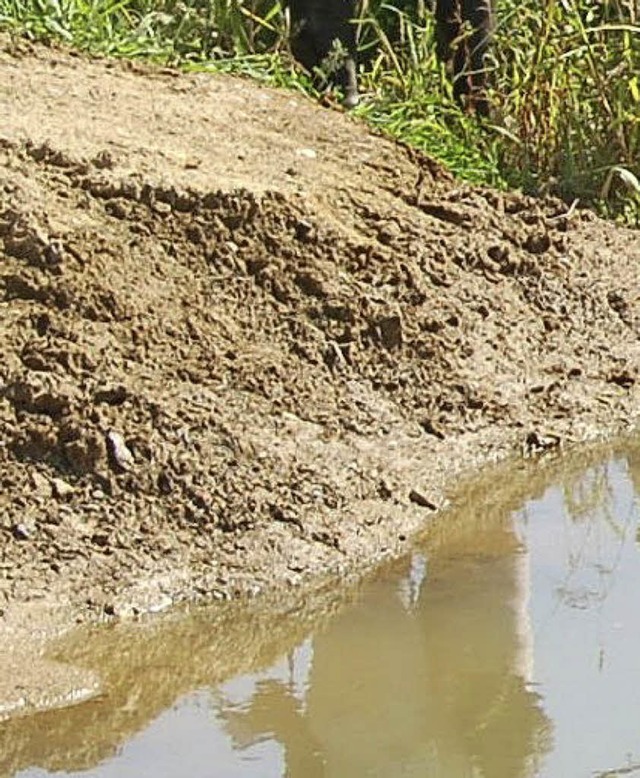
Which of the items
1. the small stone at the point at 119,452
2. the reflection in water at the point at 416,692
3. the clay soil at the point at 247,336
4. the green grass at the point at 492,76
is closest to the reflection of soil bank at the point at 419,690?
the reflection in water at the point at 416,692

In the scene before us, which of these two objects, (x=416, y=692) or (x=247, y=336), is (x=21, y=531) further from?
(x=247, y=336)

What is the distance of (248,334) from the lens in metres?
6.35

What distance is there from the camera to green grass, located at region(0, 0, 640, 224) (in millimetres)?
8125

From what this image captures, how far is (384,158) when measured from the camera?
7699mm

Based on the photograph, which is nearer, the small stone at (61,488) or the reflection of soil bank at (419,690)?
the reflection of soil bank at (419,690)

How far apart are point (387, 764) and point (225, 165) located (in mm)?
2991

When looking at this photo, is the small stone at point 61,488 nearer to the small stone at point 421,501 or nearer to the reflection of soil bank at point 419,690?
the reflection of soil bank at point 419,690

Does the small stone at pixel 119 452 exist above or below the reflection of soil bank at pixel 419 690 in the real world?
above

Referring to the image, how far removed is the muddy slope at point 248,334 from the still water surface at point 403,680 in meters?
0.18

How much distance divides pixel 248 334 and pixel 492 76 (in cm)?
265

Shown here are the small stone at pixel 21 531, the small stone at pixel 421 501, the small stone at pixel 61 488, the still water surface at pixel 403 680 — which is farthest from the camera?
the small stone at pixel 421 501

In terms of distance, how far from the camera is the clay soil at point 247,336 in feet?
17.8

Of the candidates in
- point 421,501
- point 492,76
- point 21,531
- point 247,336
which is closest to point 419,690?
point 21,531

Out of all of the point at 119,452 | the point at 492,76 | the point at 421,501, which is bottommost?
the point at 421,501
